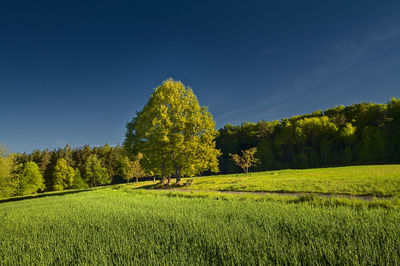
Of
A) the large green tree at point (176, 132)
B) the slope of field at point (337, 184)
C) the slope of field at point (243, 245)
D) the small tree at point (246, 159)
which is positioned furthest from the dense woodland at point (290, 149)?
the slope of field at point (243, 245)

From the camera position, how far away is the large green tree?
22078mm

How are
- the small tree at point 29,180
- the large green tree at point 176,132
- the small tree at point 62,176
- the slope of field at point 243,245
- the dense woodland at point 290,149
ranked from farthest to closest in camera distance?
the small tree at point 62,176 → the small tree at point 29,180 → the dense woodland at point 290,149 → the large green tree at point 176,132 → the slope of field at point 243,245

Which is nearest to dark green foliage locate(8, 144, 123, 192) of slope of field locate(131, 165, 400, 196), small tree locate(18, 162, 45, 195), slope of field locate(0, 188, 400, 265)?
small tree locate(18, 162, 45, 195)

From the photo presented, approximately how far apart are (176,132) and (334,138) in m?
47.8

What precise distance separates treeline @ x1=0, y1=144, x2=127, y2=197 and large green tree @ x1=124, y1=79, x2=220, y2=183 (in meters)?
31.6

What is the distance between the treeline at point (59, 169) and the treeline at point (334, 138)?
1756 inches

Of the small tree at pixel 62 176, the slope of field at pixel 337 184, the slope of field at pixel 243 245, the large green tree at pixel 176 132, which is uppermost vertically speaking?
the large green tree at pixel 176 132

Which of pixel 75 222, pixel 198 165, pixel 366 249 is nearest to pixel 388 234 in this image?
pixel 366 249

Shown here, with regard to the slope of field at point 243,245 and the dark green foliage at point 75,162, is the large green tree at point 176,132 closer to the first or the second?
the slope of field at point 243,245

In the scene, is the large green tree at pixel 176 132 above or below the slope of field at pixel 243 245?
above

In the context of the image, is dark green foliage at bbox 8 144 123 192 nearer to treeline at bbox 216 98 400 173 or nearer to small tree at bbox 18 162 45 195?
small tree at bbox 18 162 45 195

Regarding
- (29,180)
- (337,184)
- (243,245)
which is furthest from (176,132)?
(29,180)

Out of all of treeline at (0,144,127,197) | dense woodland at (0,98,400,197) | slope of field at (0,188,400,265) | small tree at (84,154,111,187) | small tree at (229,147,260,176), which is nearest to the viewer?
slope of field at (0,188,400,265)

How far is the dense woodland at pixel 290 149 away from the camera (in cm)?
4097
